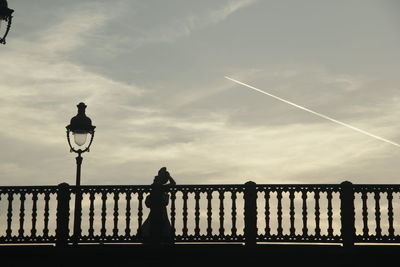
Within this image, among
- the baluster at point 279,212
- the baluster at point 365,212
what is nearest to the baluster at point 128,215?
the baluster at point 279,212

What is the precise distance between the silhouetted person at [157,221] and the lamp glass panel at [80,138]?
3030mm

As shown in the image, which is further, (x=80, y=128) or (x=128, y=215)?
(x=80, y=128)

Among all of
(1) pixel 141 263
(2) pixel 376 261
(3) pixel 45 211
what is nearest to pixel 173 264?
(1) pixel 141 263

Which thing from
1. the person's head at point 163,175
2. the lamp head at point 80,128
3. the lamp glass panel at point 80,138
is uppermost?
Answer: the lamp head at point 80,128

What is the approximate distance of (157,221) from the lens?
1936 centimetres

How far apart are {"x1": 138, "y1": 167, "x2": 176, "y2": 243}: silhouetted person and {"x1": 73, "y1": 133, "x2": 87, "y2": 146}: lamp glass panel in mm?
3030

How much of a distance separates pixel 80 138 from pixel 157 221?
12.9 ft

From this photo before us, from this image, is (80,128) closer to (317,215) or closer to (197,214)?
(197,214)

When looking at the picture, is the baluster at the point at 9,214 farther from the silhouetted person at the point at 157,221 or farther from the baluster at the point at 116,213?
the silhouetted person at the point at 157,221

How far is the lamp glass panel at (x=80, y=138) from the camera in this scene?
21.6 meters

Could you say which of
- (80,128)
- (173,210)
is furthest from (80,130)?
(173,210)

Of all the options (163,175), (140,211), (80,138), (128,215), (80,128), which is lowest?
(128,215)

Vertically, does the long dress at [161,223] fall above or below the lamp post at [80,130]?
below

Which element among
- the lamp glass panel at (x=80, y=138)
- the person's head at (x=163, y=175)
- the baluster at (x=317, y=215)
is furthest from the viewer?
the lamp glass panel at (x=80, y=138)
